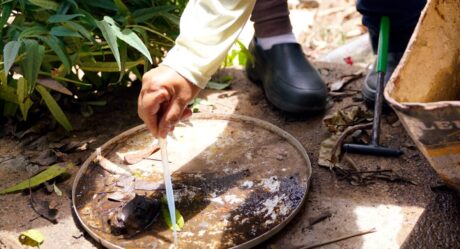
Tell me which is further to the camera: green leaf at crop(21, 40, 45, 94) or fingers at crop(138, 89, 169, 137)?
green leaf at crop(21, 40, 45, 94)

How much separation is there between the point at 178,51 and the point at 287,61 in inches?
37.9

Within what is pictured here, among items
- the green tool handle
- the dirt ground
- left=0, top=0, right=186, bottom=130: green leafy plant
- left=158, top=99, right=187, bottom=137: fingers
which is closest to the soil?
the dirt ground

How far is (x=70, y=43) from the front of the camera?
1732mm

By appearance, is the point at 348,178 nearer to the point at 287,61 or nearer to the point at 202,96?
the point at 287,61

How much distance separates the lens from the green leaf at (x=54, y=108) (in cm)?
180

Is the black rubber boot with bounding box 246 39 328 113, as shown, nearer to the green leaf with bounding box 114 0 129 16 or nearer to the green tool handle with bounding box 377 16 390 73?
the green tool handle with bounding box 377 16 390 73

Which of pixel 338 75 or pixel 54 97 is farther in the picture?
pixel 338 75

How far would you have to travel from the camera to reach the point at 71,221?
1.49 meters

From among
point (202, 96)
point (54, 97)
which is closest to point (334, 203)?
point (202, 96)

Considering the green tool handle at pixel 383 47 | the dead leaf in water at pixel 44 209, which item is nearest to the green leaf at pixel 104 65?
the dead leaf in water at pixel 44 209

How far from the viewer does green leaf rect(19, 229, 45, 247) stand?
4.59 ft

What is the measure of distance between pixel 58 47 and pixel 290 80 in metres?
0.86

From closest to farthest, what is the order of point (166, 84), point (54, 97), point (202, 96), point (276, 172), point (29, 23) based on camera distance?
point (166, 84), point (276, 172), point (29, 23), point (54, 97), point (202, 96)

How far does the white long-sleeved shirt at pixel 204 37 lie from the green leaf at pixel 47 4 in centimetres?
70
